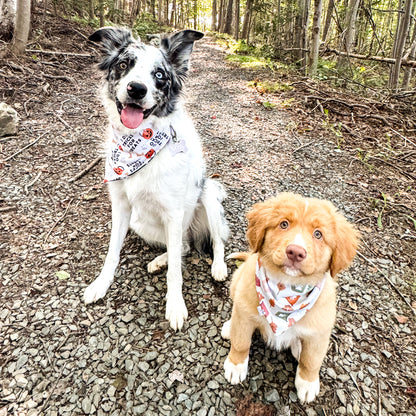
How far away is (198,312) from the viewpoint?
2.67m

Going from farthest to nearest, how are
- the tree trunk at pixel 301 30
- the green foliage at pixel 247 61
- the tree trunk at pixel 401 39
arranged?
the green foliage at pixel 247 61 < the tree trunk at pixel 301 30 < the tree trunk at pixel 401 39

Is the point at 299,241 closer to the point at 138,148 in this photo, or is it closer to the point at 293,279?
the point at 293,279

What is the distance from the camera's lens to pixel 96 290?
269 cm

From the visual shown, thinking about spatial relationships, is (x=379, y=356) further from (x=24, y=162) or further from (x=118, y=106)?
(x=24, y=162)

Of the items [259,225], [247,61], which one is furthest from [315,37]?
[259,225]

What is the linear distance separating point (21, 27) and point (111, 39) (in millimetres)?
6169

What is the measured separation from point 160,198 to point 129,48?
1.23 meters

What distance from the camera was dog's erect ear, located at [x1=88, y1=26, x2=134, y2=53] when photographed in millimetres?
2539

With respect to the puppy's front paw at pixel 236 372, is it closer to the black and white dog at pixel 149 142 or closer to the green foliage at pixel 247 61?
the black and white dog at pixel 149 142

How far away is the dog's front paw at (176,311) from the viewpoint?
2.52 metres

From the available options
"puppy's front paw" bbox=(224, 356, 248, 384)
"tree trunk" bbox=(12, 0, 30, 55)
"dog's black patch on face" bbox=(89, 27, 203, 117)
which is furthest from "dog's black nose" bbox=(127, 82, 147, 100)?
"tree trunk" bbox=(12, 0, 30, 55)

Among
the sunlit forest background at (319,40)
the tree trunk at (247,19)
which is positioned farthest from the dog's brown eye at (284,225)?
the tree trunk at (247,19)

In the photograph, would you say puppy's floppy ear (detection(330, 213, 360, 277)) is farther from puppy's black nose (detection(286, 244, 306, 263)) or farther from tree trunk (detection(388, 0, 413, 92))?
tree trunk (detection(388, 0, 413, 92))

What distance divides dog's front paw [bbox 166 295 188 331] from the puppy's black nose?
135 centimetres
